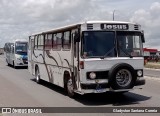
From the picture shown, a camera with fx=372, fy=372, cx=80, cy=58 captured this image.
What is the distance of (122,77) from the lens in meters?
12.5

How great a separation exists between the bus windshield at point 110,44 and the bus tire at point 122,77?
1.69 feet

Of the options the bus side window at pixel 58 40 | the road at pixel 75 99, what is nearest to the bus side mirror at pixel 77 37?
the road at pixel 75 99

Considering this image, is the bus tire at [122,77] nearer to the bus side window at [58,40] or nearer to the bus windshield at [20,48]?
the bus side window at [58,40]

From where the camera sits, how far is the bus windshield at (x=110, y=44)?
1227cm

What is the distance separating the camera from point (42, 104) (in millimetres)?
12258

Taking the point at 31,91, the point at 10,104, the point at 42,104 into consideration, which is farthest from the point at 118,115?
the point at 31,91

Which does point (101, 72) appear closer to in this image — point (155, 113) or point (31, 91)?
point (155, 113)

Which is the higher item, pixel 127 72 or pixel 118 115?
pixel 127 72

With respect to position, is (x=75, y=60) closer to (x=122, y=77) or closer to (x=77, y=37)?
(x=77, y=37)

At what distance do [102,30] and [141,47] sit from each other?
1643mm

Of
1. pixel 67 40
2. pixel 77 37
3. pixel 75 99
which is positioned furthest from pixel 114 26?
pixel 75 99

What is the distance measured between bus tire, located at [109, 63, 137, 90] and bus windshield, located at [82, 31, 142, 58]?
514 millimetres

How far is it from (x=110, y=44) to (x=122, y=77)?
3.86 ft

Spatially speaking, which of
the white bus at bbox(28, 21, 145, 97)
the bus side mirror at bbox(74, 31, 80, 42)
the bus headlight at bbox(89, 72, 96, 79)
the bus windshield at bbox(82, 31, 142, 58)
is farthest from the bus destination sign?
the bus headlight at bbox(89, 72, 96, 79)
